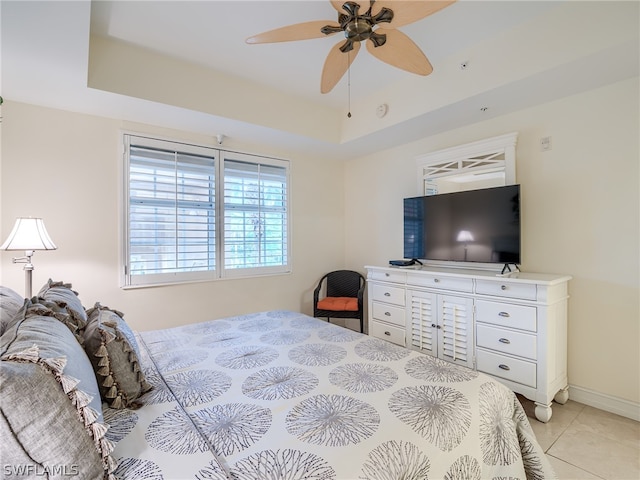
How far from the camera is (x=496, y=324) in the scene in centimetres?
243

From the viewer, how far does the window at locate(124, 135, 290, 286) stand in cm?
300

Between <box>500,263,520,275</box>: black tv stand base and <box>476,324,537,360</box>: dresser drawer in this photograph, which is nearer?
<box>476,324,537,360</box>: dresser drawer

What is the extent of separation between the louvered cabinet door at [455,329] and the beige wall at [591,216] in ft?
2.36

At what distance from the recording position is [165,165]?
3146 millimetres

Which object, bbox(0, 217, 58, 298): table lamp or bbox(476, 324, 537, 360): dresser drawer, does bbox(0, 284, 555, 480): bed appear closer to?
bbox(476, 324, 537, 360): dresser drawer

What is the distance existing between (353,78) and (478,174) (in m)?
1.53

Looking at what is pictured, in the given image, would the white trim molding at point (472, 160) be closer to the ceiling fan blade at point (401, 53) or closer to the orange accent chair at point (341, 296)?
the ceiling fan blade at point (401, 53)

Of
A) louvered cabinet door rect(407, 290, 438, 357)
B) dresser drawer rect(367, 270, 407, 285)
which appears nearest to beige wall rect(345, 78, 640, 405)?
louvered cabinet door rect(407, 290, 438, 357)

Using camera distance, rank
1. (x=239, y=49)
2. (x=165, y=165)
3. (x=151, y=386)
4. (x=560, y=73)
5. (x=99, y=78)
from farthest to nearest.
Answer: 1. (x=165, y=165)
2. (x=239, y=49)
3. (x=99, y=78)
4. (x=560, y=73)
5. (x=151, y=386)

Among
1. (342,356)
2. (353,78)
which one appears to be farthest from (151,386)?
(353,78)

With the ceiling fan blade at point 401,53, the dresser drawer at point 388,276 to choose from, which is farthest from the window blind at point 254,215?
the ceiling fan blade at point 401,53

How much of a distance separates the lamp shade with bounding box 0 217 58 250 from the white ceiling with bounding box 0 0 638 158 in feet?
3.39

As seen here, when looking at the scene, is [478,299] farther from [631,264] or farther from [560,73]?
[560,73]
